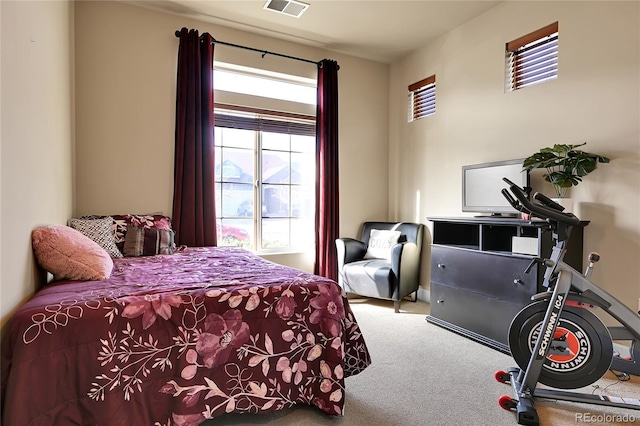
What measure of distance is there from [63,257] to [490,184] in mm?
3168

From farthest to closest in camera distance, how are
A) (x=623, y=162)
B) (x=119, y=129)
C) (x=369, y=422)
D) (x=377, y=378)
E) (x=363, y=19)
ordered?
(x=363, y=19), (x=119, y=129), (x=623, y=162), (x=377, y=378), (x=369, y=422)

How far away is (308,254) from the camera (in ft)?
14.3

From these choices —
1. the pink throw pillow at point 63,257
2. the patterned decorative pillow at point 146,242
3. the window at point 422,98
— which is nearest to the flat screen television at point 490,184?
the window at point 422,98

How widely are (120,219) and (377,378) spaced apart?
2.48 m

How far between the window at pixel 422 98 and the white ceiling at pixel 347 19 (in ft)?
1.49

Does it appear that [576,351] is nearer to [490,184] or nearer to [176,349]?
[490,184]

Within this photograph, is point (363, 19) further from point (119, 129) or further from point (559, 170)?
point (119, 129)

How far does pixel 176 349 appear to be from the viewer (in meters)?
1.53

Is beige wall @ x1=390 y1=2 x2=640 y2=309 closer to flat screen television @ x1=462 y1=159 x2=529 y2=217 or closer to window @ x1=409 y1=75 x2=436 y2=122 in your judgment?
window @ x1=409 y1=75 x2=436 y2=122

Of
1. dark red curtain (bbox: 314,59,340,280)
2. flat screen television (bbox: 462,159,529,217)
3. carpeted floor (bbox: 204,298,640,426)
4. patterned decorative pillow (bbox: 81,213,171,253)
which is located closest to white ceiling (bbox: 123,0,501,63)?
dark red curtain (bbox: 314,59,340,280)

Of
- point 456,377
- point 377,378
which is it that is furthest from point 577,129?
point 377,378

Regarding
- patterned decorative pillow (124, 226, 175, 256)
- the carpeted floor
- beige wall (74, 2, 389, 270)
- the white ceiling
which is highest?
the white ceiling

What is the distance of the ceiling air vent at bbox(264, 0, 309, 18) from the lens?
3354mm

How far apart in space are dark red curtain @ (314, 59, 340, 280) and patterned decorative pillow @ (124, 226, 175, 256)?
1717mm
